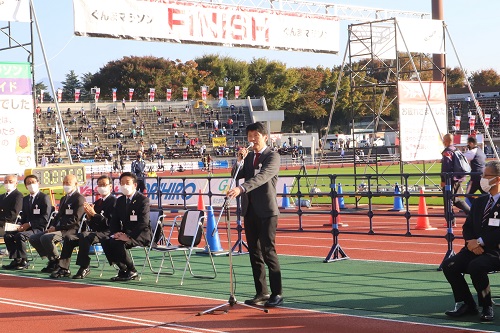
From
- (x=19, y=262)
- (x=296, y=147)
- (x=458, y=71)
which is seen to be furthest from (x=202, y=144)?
(x=19, y=262)

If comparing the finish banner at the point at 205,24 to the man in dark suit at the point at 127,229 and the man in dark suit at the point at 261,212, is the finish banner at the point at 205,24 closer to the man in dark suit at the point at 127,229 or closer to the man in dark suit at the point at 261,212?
the man in dark suit at the point at 127,229

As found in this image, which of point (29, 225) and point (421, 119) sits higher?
point (421, 119)

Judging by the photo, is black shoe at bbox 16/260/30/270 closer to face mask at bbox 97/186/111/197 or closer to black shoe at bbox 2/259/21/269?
black shoe at bbox 2/259/21/269

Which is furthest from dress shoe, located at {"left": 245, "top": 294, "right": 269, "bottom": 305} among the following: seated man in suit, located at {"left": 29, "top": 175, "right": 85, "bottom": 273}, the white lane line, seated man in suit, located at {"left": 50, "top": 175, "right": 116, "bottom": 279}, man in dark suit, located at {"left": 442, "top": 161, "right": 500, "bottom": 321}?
seated man in suit, located at {"left": 29, "top": 175, "right": 85, "bottom": 273}

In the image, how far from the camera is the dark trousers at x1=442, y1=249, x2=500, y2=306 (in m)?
7.29

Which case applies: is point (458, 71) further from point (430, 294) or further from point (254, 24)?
point (430, 294)

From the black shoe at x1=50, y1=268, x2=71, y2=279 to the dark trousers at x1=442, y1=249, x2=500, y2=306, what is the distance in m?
6.33

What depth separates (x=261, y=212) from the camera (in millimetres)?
8398

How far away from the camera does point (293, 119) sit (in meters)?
97.1

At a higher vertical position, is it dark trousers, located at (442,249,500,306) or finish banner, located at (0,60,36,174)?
finish banner, located at (0,60,36,174)

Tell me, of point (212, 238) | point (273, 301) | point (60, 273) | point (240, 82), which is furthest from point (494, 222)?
point (240, 82)

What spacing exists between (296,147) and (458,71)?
4843 cm

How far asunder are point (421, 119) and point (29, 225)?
39.5 ft

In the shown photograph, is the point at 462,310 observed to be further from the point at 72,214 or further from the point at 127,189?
the point at 72,214
